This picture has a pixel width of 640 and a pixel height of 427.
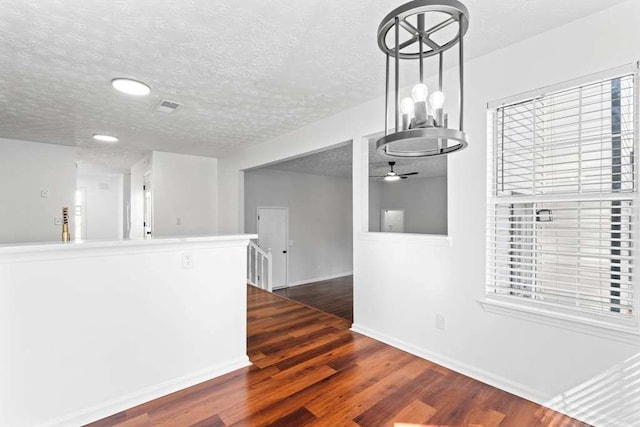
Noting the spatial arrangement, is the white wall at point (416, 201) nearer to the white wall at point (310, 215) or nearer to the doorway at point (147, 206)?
the white wall at point (310, 215)

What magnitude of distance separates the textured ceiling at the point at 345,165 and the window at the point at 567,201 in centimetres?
298

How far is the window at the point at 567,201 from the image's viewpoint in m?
1.83

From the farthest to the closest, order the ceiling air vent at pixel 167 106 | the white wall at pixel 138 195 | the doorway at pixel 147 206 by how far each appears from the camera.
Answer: the white wall at pixel 138 195 < the doorway at pixel 147 206 < the ceiling air vent at pixel 167 106

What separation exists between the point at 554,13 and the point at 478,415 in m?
2.56

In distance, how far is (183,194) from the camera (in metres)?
5.71

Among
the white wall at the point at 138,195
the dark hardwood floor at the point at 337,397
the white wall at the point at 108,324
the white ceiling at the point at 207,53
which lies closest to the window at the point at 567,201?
the white ceiling at the point at 207,53

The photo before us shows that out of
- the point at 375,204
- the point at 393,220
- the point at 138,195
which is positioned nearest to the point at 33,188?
the point at 138,195

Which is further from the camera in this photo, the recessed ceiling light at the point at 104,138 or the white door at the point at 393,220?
the white door at the point at 393,220

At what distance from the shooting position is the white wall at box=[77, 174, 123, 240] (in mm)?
8109

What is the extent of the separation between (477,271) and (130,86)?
3.37m

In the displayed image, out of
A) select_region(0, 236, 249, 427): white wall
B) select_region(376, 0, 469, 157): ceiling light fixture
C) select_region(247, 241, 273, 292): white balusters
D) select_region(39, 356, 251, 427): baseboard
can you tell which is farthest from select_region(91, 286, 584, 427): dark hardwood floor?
select_region(247, 241, 273, 292): white balusters

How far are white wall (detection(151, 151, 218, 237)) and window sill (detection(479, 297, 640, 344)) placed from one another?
508 centimetres

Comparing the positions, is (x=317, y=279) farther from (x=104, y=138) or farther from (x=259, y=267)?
(x=104, y=138)

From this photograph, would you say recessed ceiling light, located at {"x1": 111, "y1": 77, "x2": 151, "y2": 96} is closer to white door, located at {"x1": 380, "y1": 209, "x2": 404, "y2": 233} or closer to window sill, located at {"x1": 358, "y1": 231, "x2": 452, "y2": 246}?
window sill, located at {"x1": 358, "y1": 231, "x2": 452, "y2": 246}
